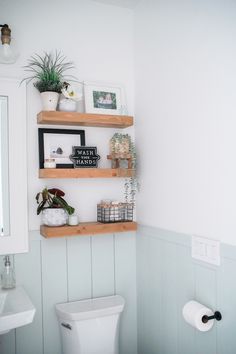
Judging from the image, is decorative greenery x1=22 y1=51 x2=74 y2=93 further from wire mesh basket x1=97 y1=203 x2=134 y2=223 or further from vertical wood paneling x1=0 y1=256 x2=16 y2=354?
vertical wood paneling x1=0 y1=256 x2=16 y2=354

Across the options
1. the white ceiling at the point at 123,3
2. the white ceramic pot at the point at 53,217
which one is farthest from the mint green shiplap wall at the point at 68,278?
the white ceiling at the point at 123,3

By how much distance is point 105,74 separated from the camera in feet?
7.68

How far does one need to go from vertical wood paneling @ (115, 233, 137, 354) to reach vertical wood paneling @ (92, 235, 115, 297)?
0.04 meters

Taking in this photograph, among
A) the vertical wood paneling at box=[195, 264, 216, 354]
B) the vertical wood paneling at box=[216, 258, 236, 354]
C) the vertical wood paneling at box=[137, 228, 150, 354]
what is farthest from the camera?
the vertical wood paneling at box=[137, 228, 150, 354]

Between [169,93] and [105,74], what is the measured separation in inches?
23.1

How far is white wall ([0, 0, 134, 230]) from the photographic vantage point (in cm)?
212

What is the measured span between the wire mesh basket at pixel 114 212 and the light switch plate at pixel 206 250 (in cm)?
61

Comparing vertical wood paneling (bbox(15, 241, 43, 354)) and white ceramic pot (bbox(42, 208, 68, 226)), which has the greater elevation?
→ white ceramic pot (bbox(42, 208, 68, 226))

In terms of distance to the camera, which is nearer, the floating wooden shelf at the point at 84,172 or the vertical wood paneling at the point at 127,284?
the floating wooden shelf at the point at 84,172

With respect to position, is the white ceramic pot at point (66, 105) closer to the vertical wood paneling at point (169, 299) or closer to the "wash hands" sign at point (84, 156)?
the "wash hands" sign at point (84, 156)

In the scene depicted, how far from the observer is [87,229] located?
2.08m

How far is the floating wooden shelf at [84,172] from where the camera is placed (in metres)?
2.01

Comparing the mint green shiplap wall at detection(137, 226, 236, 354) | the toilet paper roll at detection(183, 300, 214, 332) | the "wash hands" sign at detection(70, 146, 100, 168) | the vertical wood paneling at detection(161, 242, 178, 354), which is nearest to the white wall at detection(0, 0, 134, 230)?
the "wash hands" sign at detection(70, 146, 100, 168)

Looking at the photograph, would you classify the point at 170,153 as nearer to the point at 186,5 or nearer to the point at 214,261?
the point at 214,261
